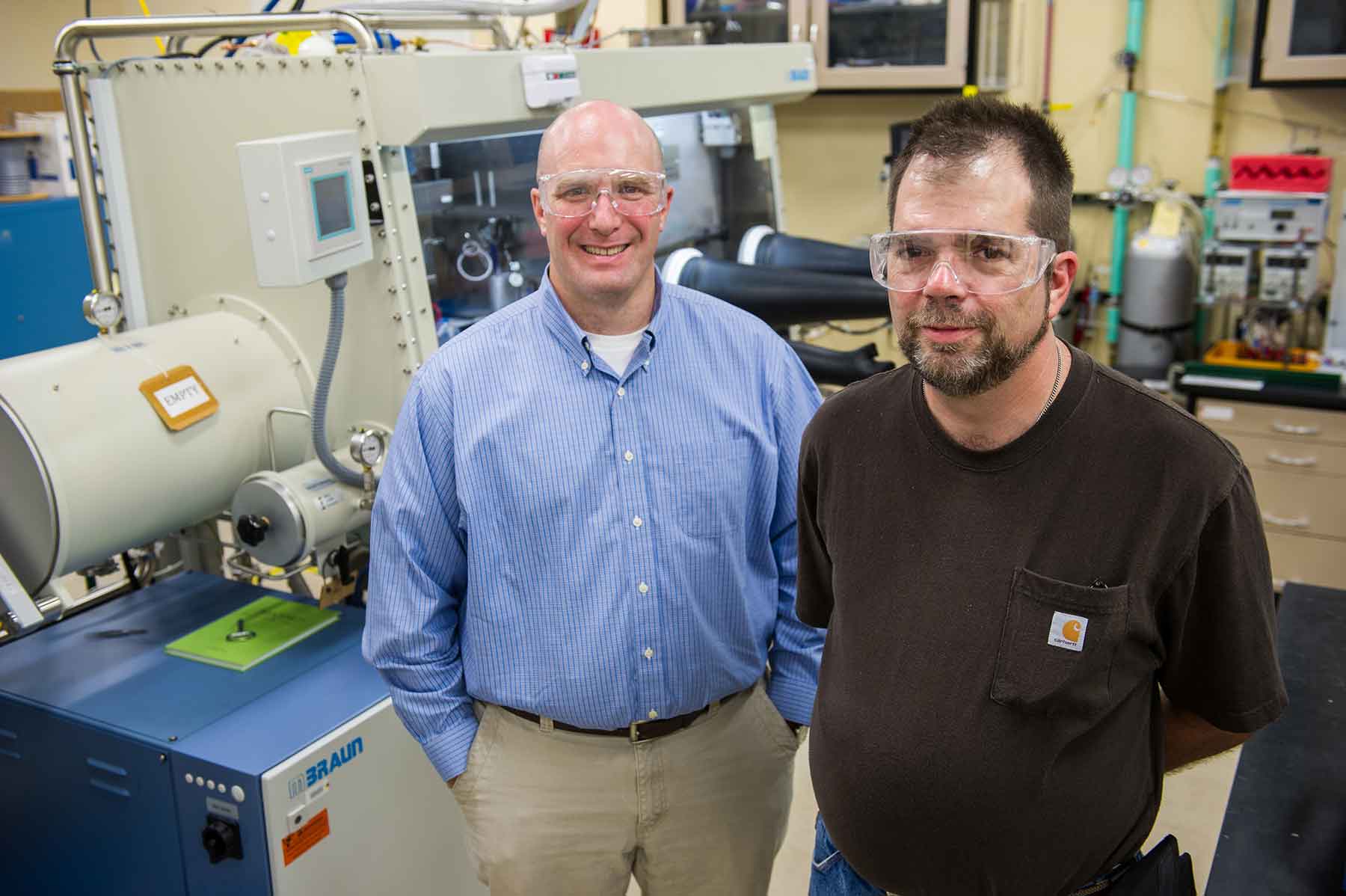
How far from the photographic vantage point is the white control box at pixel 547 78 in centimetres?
189

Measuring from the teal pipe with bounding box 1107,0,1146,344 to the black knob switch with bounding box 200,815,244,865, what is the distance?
3041 mm

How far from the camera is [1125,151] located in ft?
12.2

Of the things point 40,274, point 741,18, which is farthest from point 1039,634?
point 40,274

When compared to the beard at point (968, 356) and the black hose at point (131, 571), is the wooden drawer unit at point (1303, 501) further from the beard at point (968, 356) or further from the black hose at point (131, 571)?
the black hose at point (131, 571)

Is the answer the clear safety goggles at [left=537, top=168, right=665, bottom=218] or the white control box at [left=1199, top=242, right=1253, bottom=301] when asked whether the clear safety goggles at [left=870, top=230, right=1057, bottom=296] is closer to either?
the clear safety goggles at [left=537, top=168, right=665, bottom=218]

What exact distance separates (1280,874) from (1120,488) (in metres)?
0.56

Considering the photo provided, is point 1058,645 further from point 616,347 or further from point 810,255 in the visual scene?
point 810,255

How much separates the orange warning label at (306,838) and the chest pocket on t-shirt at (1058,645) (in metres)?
1.06

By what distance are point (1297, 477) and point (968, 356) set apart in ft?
8.39

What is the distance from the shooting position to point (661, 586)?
1.44m

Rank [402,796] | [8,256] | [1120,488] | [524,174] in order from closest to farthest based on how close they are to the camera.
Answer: [1120,488] < [402,796] < [524,174] < [8,256]

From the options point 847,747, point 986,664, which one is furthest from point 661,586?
point 986,664

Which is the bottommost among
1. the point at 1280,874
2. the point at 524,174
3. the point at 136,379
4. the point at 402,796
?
the point at 402,796

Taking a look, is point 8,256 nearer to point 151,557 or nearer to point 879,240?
point 151,557
